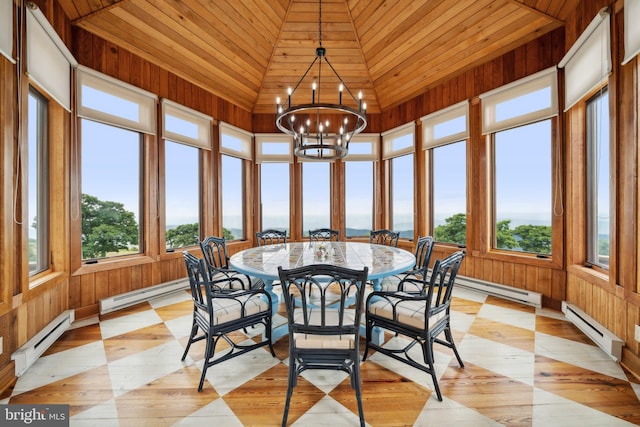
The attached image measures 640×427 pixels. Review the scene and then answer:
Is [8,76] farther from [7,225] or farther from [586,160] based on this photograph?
[586,160]

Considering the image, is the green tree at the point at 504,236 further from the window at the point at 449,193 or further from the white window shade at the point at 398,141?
the white window shade at the point at 398,141

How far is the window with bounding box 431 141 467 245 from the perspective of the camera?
3893 mm

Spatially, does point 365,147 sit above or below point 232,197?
above

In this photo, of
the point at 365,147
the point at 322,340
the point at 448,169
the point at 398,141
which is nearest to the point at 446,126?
the point at 448,169

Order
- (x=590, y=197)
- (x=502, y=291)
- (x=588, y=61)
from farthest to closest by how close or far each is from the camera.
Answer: (x=502, y=291)
(x=590, y=197)
(x=588, y=61)

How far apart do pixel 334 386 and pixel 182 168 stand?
350 centimetres

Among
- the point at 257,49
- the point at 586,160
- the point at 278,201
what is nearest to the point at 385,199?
the point at 278,201

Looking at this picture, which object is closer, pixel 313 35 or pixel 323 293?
pixel 323 293

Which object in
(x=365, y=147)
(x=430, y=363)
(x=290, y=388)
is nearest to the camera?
(x=290, y=388)

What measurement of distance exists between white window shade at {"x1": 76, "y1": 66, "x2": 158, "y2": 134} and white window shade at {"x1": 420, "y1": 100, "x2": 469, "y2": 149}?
3.81 m

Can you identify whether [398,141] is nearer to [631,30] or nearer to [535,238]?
[535,238]

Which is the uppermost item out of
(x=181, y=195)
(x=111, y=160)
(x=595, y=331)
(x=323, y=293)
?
(x=111, y=160)

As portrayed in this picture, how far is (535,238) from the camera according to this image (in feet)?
10.5

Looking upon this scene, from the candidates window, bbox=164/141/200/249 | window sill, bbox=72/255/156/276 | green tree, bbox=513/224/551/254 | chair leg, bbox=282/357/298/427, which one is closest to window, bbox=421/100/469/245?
green tree, bbox=513/224/551/254
